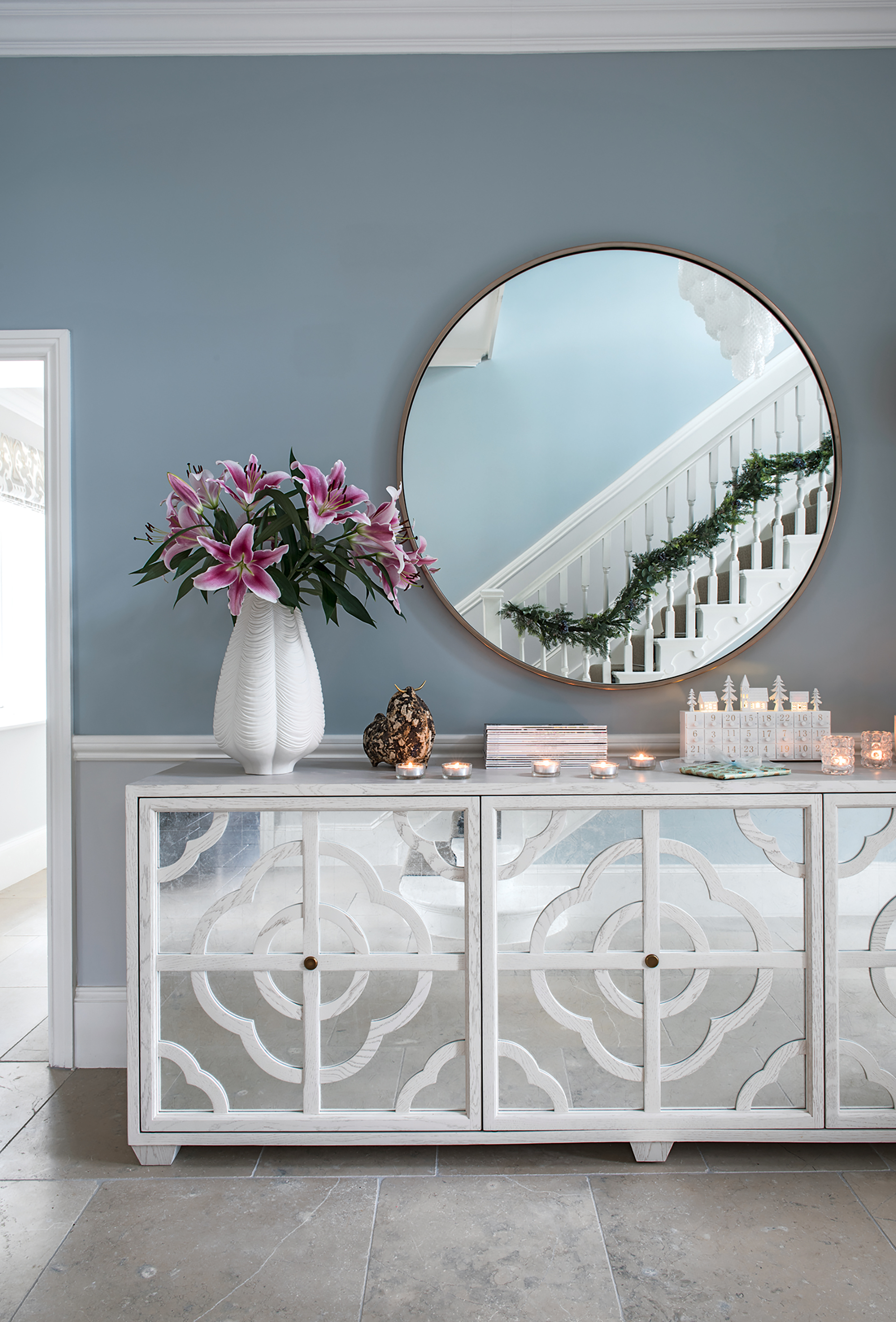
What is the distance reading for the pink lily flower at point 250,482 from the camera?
1516mm

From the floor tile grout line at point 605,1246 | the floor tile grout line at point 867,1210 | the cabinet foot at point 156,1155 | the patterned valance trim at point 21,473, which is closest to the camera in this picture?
A: the floor tile grout line at point 605,1246

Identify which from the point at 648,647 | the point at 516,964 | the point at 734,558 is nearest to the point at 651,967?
the point at 516,964

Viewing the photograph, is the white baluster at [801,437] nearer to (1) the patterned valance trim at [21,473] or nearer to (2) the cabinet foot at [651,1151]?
(2) the cabinet foot at [651,1151]

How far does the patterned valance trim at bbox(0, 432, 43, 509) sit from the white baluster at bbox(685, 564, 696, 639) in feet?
10.7

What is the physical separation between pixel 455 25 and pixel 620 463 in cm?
114

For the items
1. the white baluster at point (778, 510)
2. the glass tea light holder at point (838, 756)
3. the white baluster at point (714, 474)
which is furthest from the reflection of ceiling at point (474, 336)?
the glass tea light holder at point (838, 756)

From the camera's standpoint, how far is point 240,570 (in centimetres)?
149

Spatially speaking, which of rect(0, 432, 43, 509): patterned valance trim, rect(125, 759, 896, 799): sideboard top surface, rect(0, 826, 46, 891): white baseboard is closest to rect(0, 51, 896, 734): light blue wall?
rect(125, 759, 896, 799): sideboard top surface

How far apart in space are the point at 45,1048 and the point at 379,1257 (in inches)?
46.1

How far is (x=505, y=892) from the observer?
1.56m

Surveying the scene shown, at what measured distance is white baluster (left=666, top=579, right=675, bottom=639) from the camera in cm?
190

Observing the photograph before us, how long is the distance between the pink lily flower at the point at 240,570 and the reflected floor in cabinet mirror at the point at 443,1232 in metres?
1.11

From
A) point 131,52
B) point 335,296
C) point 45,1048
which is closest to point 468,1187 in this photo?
point 45,1048

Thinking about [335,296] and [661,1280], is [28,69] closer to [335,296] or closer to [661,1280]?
[335,296]
